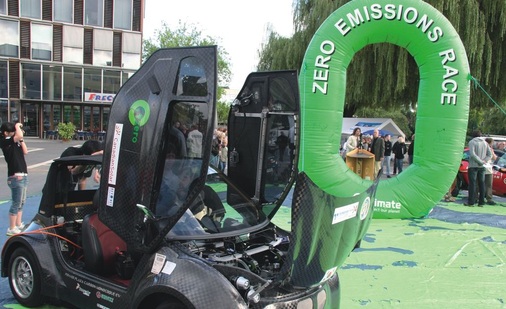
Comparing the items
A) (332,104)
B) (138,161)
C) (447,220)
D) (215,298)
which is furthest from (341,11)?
(215,298)

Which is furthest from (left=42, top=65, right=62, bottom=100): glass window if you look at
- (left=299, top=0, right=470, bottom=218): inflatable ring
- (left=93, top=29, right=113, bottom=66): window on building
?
(left=299, top=0, right=470, bottom=218): inflatable ring

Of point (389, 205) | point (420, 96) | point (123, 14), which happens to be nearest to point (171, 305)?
point (389, 205)

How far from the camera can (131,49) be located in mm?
35344

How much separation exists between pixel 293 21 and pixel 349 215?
59.4ft

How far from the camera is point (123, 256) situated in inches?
146

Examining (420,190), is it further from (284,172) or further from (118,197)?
(118,197)

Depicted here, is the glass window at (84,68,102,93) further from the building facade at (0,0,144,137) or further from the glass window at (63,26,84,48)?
the glass window at (63,26,84,48)

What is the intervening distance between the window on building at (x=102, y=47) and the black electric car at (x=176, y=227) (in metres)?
32.8

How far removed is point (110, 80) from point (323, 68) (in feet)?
98.1

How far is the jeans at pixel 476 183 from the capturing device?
983 cm

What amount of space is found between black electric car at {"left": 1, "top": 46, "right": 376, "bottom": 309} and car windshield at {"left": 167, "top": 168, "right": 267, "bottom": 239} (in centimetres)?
1

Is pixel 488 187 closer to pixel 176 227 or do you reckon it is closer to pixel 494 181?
pixel 494 181

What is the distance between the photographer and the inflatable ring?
315 inches

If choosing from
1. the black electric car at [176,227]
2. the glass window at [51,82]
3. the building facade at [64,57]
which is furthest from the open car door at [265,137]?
the glass window at [51,82]
